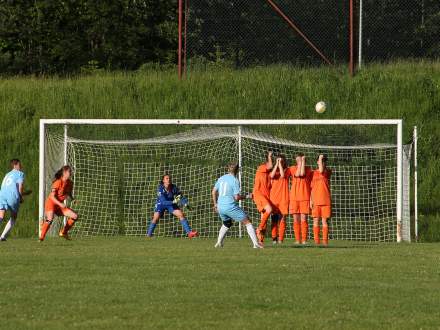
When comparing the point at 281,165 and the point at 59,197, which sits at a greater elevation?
the point at 281,165

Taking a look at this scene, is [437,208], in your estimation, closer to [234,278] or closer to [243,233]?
[243,233]

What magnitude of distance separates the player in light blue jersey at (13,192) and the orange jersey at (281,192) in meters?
5.01

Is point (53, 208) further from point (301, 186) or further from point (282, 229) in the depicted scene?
point (301, 186)

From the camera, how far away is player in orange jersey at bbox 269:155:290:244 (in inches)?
914

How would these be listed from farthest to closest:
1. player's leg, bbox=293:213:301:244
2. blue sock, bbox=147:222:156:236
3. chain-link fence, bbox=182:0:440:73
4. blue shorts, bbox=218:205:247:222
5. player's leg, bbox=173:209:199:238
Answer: chain-link fence, bbox=182:0:440:73
blue sock, bbox=147:222:156:236
player's leg, bbox=173:209:199:238
player's leg, bbox=293:213:301:244
blue shorts, bbox=218:205:247:222

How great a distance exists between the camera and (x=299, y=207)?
23547 millimetres

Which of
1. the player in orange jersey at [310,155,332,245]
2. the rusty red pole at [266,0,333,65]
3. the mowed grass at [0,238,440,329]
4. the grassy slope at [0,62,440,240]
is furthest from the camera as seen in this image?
the grassy slope at [0,62,440,240]

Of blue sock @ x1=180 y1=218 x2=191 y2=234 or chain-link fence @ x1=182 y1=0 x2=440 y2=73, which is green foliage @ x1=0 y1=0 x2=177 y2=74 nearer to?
chain-link fence @ x1=182 y1=0 x2=440 y2=73

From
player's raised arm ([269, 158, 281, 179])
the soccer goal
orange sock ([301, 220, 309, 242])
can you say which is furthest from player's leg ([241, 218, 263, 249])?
the soccer goal

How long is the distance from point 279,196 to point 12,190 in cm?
538

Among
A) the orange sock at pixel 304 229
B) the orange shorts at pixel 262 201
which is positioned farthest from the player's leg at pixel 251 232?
the orange sock at pixel 304 229

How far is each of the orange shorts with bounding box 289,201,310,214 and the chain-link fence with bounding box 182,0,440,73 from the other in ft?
23.6

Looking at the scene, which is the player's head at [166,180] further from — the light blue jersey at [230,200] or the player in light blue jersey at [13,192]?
the light blue jersey at [230,200]

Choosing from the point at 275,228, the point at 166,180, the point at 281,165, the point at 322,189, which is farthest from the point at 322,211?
the point at 166,180
